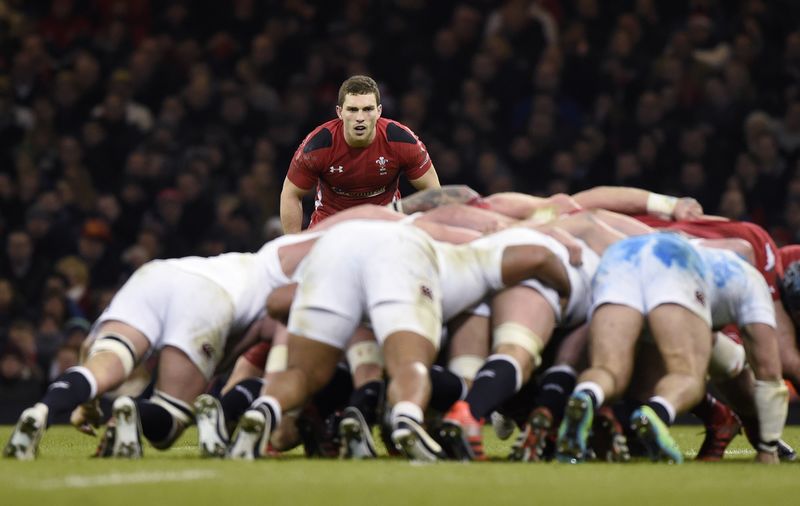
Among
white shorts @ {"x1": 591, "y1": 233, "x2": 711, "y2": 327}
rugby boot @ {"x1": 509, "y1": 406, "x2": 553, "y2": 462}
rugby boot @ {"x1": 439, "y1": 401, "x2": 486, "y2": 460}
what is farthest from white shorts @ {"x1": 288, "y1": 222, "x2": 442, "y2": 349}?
white shorts @ {"x1": 591, "y1": 233, "x2": 711, "y2": 327}

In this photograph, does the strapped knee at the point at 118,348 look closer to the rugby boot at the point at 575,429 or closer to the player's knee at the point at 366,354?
the player's knee at the point at 366,354

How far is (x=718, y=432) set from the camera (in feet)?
23.6

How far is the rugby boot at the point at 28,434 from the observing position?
19.5 ft

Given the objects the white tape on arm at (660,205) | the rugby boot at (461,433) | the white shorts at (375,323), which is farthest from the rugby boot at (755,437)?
the white shorts at (375,323)

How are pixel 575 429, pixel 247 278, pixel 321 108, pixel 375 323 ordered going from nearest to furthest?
1. pixel 575 429
2. pixel 375 323
3. pixel 247 278
4. pixel 321 108

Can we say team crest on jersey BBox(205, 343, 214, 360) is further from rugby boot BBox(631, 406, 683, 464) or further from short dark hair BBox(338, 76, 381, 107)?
short dark hair BBox(338, 76, 381, 107)

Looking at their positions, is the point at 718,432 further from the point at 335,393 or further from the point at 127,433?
the point at 127,433

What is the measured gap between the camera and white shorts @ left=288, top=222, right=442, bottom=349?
239 inches

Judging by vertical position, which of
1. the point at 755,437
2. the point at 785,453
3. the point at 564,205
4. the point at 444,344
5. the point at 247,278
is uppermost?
the point at 564,205

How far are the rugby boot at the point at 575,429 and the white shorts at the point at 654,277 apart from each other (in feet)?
2.33

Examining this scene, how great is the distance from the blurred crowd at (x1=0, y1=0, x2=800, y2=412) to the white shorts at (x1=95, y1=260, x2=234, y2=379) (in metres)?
5.25

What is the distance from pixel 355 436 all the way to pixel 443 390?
465mm

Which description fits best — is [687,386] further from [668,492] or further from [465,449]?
[668,492]

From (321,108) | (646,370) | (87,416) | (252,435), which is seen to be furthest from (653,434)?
(321,108)
